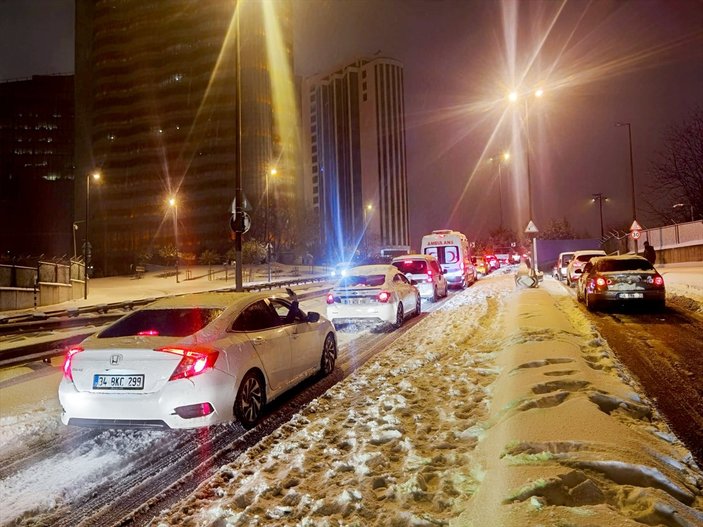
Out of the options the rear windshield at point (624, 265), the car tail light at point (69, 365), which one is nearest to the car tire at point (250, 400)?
the car tail light at point (69, 365)

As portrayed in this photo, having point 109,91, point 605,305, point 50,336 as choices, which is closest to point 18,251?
point 109,91

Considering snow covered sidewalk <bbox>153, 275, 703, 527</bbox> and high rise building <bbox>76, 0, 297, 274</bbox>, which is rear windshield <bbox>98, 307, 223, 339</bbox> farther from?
high rise building <bbox>76, 0, 297, 274</bbox>

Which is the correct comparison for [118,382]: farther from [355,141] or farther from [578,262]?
[355,141]

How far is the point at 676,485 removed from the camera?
3330 mm

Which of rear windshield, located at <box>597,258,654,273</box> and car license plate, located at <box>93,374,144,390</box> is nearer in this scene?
car license plate, located at <box>93,374,144,390</box>

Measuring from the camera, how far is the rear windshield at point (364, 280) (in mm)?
12844

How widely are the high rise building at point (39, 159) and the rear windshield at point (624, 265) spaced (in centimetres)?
12394

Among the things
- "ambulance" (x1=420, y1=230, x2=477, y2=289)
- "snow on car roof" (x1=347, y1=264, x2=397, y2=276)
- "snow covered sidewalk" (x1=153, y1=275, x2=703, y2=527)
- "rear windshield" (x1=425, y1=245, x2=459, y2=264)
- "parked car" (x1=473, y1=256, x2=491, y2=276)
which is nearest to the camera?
"snow covered sidewalk" (x1=153, y1=275, x2=703, y2=527)

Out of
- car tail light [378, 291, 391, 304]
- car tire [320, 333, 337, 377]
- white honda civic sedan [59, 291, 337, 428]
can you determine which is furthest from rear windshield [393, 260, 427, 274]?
white honda civic sedan [59, 291, 337, 428]

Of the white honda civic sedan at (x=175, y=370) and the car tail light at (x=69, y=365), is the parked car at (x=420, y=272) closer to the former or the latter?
the white honda civic sedan at (x=175, y=370)

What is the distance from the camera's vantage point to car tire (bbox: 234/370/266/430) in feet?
17.6

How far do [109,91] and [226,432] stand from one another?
116713 millimetres

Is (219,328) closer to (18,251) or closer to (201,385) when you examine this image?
(201,385)

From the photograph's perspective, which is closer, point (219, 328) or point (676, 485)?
point (676, 485)
